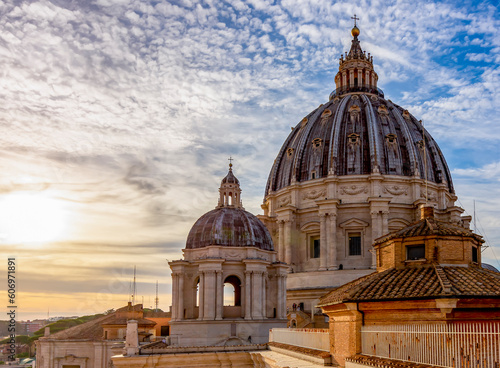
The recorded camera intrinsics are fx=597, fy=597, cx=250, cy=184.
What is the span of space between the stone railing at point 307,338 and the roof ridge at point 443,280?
4.41 meters

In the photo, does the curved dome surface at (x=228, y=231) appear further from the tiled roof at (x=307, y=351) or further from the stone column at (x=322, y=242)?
the tiled roof at (x=307, y=351)

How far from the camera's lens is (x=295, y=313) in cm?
5184

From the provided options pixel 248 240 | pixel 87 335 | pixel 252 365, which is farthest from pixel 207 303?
pixel 87 335

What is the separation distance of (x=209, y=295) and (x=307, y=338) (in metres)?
18.8

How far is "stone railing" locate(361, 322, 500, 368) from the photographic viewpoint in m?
12.4

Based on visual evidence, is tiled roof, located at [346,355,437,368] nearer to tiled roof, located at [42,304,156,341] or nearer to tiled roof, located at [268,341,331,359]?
tiled roof, located at [268,341,331,359]

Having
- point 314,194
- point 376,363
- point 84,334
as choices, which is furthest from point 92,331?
point 376,363

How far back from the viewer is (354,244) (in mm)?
59688

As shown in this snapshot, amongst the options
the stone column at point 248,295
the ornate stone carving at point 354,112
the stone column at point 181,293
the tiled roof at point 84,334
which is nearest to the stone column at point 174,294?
the stone column at point 181,293

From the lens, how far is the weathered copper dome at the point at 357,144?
62.7 metres

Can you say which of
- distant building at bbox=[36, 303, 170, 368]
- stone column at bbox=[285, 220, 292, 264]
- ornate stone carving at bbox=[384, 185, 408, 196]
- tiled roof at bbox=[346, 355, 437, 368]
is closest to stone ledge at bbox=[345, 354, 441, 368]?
tiled roof at bbox=[346, 355, 437, 368]

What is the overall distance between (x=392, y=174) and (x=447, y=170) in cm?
1198

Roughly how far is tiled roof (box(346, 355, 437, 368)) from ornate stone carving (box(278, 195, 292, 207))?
A: 4847 centimetres

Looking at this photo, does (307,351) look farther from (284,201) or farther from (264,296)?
(284,201)
